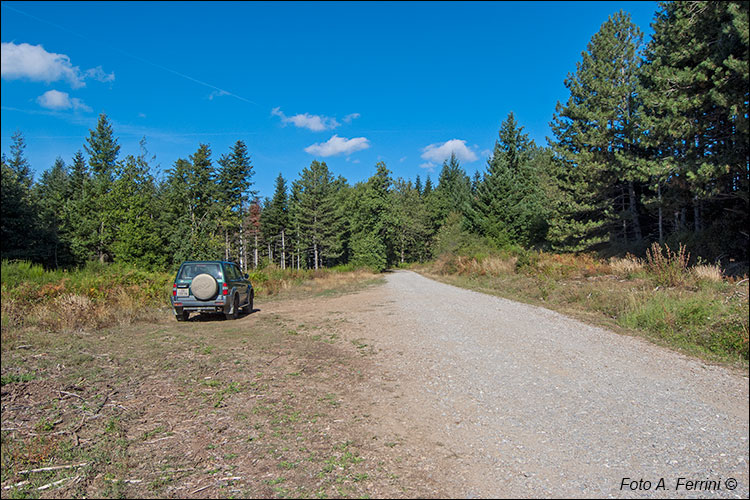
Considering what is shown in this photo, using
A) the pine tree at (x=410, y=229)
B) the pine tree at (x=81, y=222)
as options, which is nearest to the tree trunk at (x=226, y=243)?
the pine tree at (x=410, y=229)

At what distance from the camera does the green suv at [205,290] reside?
10.3 metres

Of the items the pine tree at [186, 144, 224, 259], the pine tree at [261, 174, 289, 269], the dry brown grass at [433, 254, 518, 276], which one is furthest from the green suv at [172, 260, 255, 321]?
the pine tree at [261, 174, 289, 269]

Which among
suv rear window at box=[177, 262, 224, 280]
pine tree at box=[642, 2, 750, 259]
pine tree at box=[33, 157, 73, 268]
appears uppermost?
A: pine tree at box=[642, 2, 750, 259]

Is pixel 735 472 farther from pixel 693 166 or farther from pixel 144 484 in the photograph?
pixel 693 166

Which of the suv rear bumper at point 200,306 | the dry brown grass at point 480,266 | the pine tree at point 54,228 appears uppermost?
the pine tree at point 54,228

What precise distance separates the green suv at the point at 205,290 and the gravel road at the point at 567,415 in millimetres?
5771

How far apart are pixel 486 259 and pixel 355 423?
22.8 metres

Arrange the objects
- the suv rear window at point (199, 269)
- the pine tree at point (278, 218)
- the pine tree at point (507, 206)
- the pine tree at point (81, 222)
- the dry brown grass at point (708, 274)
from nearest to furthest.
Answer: the pine tree at point (81, 222), the dry brown grass at point (708, 274), the suv rear window at point (199, 269), the pine tree at point (507, 206), the pine tree at point (278, 218)

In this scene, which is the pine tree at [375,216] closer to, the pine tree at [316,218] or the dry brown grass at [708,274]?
the pine tree at [316,218]

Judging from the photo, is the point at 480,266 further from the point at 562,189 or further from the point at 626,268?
the point at 626,268

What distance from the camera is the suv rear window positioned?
10.8m

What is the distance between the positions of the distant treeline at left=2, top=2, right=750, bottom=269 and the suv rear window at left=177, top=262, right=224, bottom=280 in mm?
1052

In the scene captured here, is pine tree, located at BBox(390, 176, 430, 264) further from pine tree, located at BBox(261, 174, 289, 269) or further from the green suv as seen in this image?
the green suv

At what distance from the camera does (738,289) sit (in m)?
9.07
